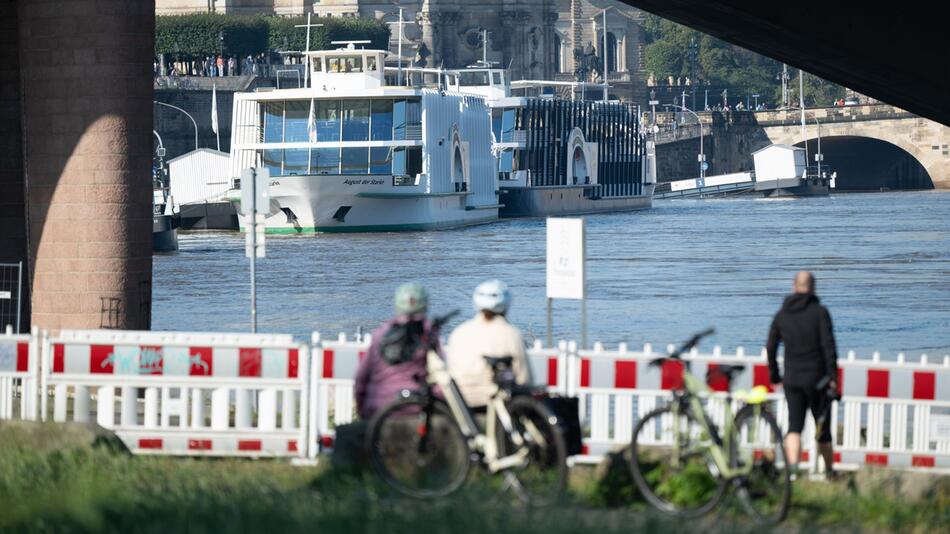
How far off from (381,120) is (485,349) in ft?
170

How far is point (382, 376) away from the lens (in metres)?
10.0

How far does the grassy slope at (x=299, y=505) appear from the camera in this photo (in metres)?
8.37

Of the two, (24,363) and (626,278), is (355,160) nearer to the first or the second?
(626,278)

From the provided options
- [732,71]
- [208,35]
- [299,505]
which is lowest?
[299,505]

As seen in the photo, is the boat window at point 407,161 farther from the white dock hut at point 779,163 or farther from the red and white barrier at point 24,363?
the white dock hut at point 779,163

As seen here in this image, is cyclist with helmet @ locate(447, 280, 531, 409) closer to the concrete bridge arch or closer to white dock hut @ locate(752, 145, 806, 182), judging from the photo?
white dock hut @ locate(752, 145, 806, 182)

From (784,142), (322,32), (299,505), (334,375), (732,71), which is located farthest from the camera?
(732,71)

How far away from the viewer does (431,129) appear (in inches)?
2491

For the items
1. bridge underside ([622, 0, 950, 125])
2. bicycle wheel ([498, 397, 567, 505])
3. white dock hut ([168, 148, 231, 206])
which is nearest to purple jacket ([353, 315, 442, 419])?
bicycle wheel ([498, 397, 567, 505])

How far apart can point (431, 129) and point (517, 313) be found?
31654mm

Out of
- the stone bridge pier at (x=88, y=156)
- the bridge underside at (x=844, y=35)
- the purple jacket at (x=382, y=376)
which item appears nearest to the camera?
the purple jacket at (x=382, y=376)

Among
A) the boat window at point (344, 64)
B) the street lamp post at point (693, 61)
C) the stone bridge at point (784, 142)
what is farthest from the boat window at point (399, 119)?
the street lamp post at point (693, 61)

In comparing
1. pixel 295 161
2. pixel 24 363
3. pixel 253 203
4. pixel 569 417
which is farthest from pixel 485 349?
pixel 295 161

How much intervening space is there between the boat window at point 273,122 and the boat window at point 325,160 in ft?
4.69
